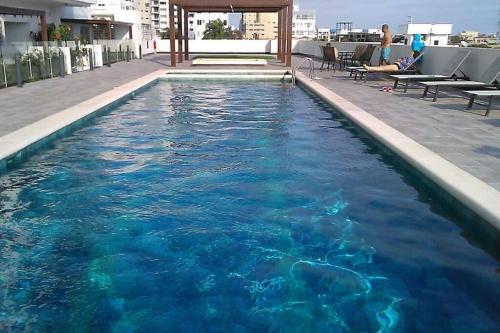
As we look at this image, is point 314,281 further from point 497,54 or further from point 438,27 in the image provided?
point 438,27

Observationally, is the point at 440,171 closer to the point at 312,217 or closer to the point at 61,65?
the point at 312,217

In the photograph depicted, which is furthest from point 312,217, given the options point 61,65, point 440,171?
point 61,65

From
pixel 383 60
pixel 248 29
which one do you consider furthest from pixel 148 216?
pixel 248 29

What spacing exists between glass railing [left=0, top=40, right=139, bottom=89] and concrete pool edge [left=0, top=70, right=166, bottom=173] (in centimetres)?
294

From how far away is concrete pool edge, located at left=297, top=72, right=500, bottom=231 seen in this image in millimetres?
4395

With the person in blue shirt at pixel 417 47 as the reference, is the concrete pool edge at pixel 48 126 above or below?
below

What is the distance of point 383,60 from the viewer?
16078 mm

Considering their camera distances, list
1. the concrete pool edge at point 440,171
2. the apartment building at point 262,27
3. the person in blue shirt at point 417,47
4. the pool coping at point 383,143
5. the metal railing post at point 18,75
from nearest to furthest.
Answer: the concrete pool edge at point 440,171 < the pool coping at point 383,143 < the metal railing post at point 18,75 < the person in blue shirt at point 417,47 < the apartment building at point 262,27

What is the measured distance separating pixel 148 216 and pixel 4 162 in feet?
8.30

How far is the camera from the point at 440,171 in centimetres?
534

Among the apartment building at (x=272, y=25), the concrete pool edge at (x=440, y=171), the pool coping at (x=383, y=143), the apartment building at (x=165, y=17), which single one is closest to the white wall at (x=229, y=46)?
the pool coping at (x=383, y=143)

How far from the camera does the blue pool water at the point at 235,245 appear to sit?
342cm

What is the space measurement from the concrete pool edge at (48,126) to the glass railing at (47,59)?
2.94 m

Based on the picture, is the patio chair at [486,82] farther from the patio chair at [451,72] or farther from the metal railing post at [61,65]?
the metal railing post at [61,65]
